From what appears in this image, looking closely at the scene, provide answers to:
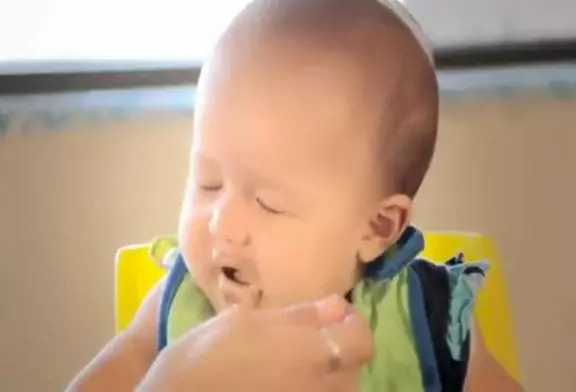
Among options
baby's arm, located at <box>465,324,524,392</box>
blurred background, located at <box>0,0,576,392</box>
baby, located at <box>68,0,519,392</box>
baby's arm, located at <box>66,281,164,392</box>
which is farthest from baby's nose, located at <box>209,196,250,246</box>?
blurred background, located at <box>0,0,576,392</box>

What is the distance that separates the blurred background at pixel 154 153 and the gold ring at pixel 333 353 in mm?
438

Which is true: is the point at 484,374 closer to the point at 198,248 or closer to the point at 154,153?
the point at 198,248

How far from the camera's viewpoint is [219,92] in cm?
73

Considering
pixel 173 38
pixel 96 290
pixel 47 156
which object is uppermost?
pixel 173 38

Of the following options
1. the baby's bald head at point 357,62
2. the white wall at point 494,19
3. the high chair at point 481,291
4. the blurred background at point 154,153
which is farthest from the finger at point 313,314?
the white wall at point 494,19

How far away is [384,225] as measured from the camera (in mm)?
757

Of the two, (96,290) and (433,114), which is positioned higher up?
(433,114)

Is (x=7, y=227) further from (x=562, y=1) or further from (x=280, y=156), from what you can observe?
(x=562, y=1)

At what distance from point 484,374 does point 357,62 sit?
305 mm

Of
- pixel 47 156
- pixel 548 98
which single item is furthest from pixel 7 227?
pixel 548 98

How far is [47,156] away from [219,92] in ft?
1.36

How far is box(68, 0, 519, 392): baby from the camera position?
0.71 meters

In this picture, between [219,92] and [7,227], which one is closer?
[219,92]

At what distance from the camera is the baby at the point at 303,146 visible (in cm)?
71
